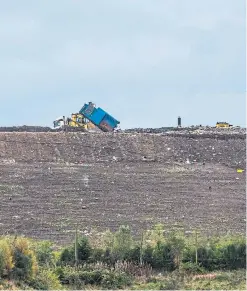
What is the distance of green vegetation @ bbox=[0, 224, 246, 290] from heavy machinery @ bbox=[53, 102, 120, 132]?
2116 centimetres

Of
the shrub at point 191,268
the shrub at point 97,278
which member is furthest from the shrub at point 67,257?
the shrub at point 191,268

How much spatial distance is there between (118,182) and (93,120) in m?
11.2

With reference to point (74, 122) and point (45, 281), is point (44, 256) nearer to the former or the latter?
point (45, 281)

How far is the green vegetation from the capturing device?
2016 cm

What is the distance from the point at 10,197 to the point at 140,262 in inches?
407

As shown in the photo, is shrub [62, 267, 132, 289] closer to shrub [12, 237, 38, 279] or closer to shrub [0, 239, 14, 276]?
shrub [12, 237, 38, 279]

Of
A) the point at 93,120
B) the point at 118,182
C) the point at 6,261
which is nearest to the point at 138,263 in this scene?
the point at 6,261

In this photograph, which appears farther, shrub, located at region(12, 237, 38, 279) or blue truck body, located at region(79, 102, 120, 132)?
blue truck body, located at region(79, 102, 120, 132)

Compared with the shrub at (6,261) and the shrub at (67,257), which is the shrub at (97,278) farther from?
the shrub at (6,261)

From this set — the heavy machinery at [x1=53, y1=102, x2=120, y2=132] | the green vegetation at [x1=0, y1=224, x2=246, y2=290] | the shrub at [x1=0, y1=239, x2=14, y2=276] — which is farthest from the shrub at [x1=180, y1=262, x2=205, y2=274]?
the heavy machinery at [x1=53, y1=102, x2=120, y2=132]

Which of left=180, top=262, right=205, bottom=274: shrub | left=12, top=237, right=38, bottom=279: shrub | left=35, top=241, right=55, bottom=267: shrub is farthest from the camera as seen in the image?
left=180, top=262, right=205, bottom=274: shrub

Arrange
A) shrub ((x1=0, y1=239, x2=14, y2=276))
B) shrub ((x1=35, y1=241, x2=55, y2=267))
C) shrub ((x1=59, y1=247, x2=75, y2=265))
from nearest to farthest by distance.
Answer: shrub ((x1=0, y1=239, x2=14, y2=276)) → shrub ((x1=35, y1=241, x2=55, y2=267)) → shrub ((x1=59, y1=247, x2=75, y2=265))

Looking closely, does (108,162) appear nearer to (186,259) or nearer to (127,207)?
(127,207)

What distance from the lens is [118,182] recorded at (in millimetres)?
33750
